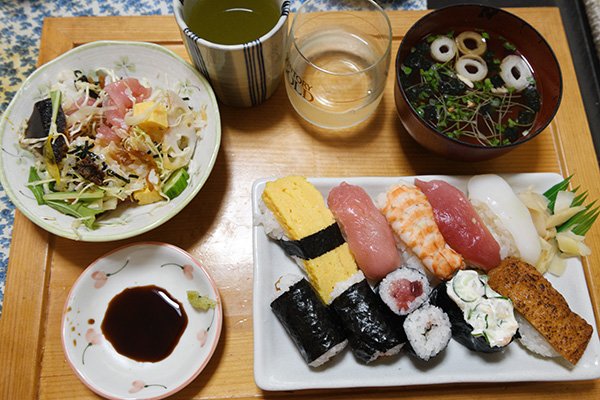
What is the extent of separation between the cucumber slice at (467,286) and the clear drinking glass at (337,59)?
0.72 m

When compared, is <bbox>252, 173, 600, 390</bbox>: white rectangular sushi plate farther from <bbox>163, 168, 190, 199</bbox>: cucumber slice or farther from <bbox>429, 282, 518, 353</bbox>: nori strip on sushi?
<bbox>163, 168, 190, 199</bbox>: cucumber slice

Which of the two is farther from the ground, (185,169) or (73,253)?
(185,169)

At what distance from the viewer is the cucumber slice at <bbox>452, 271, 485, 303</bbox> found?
5.21 feet

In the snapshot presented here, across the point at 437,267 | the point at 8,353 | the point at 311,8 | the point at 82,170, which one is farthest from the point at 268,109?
the point at 8,353

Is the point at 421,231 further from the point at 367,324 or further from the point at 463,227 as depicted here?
the point at 367,324

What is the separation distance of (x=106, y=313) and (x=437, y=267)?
1155mm

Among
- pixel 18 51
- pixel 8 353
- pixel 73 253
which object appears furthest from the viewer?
pixel 18 51

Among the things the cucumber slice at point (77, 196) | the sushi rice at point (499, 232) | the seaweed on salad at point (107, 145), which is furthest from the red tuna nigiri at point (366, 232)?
the cucumber slice at point (77, 196)

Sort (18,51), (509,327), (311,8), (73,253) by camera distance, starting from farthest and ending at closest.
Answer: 1. (18,51)
2. (311,8)
3. (73,253)
4. (509,327)

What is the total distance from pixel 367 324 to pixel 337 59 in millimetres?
1068

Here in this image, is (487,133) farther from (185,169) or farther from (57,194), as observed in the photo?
(57,194)

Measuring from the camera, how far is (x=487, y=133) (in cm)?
182

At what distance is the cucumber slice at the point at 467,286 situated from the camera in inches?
62.5

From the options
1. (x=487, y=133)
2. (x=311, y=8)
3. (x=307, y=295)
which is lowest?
(x=307, y=295)
